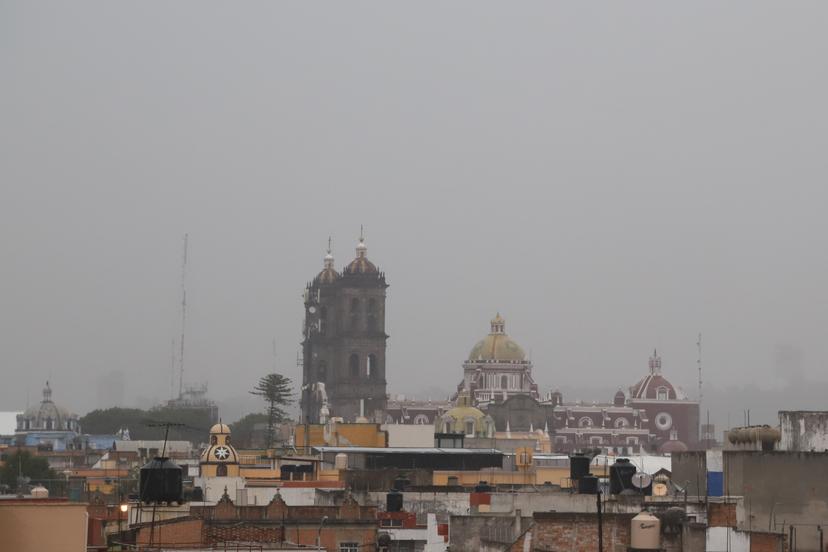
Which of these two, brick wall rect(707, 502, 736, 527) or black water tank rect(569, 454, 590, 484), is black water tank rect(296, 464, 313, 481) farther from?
brick wall rect(707, 502, 736, 527)

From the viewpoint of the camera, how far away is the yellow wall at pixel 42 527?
2162cm

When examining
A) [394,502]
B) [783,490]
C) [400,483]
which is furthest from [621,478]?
[783,490]

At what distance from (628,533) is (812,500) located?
2.26 m

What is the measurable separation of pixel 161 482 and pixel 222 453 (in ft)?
143

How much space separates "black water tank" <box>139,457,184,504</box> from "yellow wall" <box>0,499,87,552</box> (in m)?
8.12

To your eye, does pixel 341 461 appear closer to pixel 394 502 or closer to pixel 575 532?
pixel 394 502

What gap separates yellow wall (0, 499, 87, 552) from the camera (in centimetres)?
2162

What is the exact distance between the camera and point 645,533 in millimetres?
26844

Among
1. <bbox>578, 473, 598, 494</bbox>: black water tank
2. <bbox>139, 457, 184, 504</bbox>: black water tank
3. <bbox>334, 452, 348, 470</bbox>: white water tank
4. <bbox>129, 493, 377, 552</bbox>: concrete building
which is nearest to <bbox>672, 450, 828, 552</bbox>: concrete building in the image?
<bbox>129, 493, 377, 552</bbox>: concrete building

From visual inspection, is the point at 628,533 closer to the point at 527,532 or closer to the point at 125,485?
the point at 527,532

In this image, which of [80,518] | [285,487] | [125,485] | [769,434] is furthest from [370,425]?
[80,518]

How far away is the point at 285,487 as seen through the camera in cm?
6138

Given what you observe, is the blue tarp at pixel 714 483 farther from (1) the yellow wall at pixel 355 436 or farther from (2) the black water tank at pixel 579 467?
(1) the yellow wall at pixel 355 436

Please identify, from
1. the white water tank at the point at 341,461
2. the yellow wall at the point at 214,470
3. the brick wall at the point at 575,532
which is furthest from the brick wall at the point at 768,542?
the white water tank at the point at 341,461
